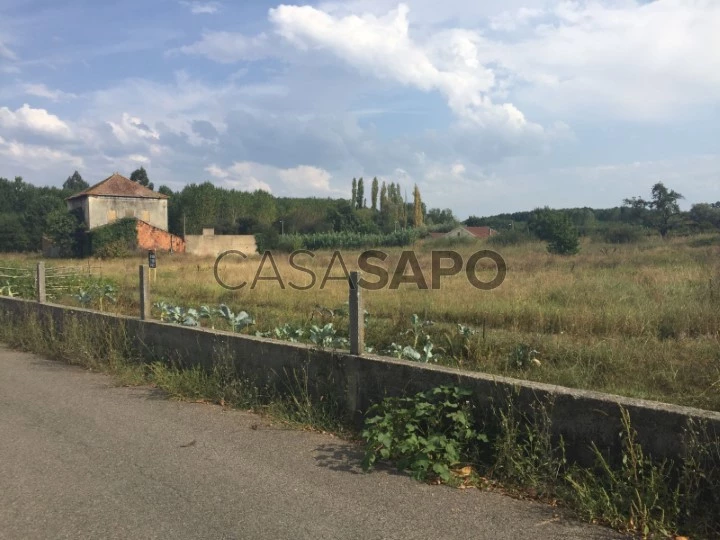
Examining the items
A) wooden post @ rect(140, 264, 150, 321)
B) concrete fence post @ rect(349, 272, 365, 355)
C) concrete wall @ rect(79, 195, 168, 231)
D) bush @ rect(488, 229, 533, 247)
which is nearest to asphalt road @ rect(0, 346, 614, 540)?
concrete fence post @ rect(349, 272, 365, 355)

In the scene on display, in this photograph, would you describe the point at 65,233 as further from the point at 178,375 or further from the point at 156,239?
the point at 178,375

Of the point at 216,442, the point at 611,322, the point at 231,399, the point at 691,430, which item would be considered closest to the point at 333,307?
the point at 611,322

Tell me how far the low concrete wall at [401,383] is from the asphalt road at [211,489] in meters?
0.59

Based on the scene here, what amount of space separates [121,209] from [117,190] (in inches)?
88.1

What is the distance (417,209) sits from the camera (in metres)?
99.9

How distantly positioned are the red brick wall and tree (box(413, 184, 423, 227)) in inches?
1807

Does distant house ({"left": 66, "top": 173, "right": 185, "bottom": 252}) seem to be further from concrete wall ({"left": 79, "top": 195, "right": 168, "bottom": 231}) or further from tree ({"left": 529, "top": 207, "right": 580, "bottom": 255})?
tree ({"left": 529, "top": 207, "right": 580, "bottom": 255})

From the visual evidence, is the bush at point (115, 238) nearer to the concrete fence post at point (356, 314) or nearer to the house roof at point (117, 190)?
the house roof at point (117, 190)

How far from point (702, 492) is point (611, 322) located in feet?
19.8

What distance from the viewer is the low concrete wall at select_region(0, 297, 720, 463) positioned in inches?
157

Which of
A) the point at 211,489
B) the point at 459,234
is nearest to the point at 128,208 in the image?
the point at 459,234

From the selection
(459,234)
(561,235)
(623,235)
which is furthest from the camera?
(459,234)

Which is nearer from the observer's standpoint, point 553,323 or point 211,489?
point 211,489

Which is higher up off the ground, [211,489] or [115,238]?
[115,238]
